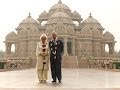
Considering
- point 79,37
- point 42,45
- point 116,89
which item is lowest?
point 116,89

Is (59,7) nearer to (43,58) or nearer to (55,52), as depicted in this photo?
(55,52)

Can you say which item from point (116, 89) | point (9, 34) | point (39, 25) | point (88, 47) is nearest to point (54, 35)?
point (116, 89)

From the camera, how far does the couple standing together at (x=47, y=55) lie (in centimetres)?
1218

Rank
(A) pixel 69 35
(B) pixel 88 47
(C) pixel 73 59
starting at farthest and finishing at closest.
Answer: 1. (B) pixel 88 47
2. (A) pixel 69 35
3. (C) pixel 73 59

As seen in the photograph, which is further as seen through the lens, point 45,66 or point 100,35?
point 100,35

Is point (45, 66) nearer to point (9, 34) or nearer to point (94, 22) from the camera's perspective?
point (9, 34)

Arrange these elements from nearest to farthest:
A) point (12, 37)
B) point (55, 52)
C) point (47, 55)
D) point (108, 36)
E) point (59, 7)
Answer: point (47, 55)
point (55, 52)
point (12, 37)
point (108, 36)
point (59, 7)

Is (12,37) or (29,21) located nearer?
(12,37)

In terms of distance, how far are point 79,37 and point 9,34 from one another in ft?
42.4

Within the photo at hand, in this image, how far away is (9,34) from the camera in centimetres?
6316

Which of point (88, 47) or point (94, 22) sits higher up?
point (94, 22)

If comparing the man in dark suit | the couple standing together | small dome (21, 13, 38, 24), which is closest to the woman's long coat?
the couple standing together

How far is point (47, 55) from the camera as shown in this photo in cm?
1224

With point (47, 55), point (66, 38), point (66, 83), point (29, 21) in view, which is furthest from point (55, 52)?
point (29, 21)
